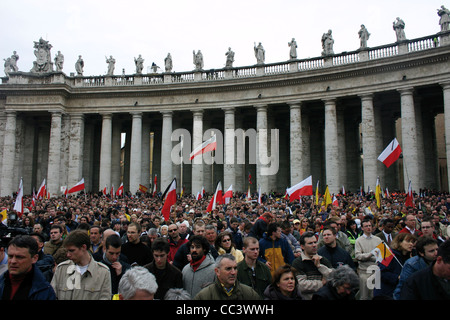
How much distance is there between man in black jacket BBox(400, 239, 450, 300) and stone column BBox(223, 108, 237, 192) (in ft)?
110

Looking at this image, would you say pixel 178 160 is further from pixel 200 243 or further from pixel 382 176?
pixel 200 243

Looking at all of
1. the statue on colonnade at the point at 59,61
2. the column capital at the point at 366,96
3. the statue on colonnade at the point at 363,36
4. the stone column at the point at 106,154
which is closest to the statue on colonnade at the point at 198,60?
the stone column at the point at 106,154

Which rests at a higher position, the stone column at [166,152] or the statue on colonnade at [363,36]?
the statue on colonnade at [363,36]

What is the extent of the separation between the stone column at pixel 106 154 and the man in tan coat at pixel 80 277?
123 ft

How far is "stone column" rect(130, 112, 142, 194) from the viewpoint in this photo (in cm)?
4203

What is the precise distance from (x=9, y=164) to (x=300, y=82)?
104 ft

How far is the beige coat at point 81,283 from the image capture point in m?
5.53

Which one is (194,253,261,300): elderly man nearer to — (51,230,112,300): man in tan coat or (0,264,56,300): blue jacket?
(51,230,112,300): man in tan coat

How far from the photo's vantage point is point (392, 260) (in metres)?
7.66

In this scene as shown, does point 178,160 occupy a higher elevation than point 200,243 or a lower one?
higher

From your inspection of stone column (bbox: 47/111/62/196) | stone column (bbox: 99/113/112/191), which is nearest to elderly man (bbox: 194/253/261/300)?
stone column (bbox: 99/113/112/191)

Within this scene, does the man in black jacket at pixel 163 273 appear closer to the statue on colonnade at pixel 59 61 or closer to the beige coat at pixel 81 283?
the beige coat at pixel 81 283
